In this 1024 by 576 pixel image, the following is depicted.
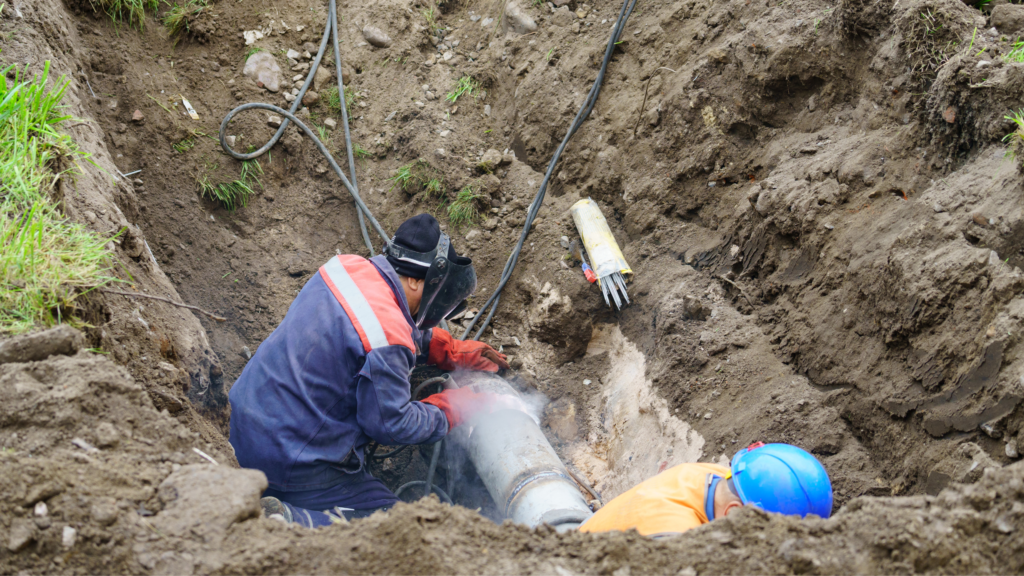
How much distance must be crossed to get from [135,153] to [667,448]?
3.98m

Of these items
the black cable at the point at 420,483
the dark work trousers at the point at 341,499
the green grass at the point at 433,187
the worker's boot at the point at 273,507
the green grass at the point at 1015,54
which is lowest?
the black cable at the point at 420,483

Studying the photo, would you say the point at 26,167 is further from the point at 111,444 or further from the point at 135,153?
the point at 135,153

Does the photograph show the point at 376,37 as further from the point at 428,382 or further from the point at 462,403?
the point at 462,403

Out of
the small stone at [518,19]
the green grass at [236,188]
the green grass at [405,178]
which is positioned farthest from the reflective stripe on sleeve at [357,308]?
the small stone at [518,19]

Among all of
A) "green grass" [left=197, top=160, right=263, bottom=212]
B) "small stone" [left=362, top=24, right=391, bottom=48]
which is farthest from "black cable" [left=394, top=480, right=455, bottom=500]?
"small stone" [left=362, top=24, right=391, bottom=48]

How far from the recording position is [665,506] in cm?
201

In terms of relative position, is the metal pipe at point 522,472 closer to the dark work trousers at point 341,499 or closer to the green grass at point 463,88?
the dark work trousers at point 341,499

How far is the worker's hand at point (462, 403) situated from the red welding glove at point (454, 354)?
26 cm

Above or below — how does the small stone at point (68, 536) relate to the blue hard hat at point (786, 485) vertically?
below

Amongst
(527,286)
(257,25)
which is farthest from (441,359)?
(257,25)

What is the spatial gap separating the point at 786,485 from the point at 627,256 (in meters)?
2.06

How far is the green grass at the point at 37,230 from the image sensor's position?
2158 mm

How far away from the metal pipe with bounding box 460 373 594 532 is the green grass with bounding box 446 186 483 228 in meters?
1.69

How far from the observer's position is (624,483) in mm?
3148
